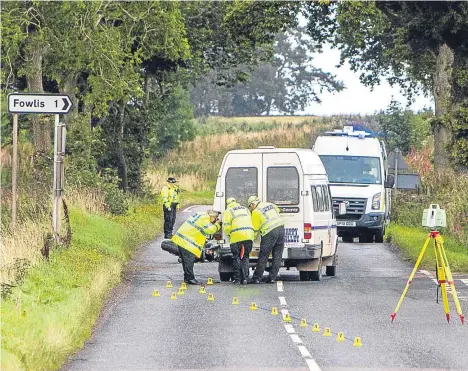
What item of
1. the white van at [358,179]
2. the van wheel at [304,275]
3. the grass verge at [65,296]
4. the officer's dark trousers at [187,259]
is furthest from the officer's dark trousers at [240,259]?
the white van at [358,179]

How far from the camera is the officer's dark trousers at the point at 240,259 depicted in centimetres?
2436

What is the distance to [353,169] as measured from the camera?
3741 cm

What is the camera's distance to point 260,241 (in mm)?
24812

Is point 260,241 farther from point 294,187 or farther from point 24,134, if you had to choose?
point 24,134

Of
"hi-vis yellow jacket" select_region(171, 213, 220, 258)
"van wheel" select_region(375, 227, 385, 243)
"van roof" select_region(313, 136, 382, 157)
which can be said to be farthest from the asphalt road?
"van roof" select_region(313, 136, 382, 157)

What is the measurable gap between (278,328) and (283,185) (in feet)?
22.6

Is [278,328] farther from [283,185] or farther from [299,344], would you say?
[283,185]

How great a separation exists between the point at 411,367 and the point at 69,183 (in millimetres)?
23706

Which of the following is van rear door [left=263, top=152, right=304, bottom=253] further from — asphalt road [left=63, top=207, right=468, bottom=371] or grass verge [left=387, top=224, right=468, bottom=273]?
grass verge [left=387, top=224, right=468, bottom=273]

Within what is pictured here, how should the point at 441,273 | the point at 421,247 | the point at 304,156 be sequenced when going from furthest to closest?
the point at 421,247
the point at 304,156
the point at 441,273

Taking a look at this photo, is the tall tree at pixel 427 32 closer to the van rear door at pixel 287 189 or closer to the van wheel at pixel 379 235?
the van wheel at pixel 379 235

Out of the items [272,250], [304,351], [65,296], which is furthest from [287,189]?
[304,351]

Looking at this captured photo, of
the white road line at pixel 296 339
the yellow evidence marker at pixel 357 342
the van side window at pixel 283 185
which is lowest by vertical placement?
the white road line at pixel 296 339

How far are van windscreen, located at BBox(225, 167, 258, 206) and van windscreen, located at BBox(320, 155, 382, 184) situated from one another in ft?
40.2
